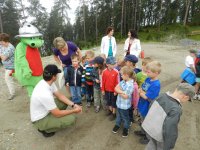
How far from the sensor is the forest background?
28469 mm

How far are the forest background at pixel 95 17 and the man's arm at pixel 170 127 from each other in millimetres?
26770

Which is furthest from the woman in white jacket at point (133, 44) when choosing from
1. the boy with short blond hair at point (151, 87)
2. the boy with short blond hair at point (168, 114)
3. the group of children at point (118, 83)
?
the boy with short blond hair at point (168, 114)

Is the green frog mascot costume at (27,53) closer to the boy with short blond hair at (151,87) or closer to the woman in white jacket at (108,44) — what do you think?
the woman in white jacket at (108,44)

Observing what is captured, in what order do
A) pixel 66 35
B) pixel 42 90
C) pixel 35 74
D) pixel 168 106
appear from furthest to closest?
1. pixel 66 35
2. pixel 35 74
3. pixel 42 90
4. pixel 168 106

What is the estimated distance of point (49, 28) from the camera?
34.8 meters

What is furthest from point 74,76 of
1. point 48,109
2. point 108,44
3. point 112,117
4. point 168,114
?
point 168,114

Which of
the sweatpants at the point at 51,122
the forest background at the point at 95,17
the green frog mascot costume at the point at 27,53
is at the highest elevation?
the forest background at the point at 95,17

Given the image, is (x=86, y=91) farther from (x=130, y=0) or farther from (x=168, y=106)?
(x=130, y=0)

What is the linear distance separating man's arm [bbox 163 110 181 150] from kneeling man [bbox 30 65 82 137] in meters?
1.74

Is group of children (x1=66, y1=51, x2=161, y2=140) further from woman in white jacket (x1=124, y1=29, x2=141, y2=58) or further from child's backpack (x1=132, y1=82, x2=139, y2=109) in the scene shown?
woman in white jacket (x1=124, y1=29, x2=141, y2=58)

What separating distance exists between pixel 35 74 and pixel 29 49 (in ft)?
1.85

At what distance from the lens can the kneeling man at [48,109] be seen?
3.51m

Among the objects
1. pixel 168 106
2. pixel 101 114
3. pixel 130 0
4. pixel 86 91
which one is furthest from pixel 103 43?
pixel 130 0

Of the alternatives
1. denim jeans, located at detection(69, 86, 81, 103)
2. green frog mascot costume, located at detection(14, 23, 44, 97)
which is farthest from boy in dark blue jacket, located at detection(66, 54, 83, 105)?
green frog mascot costume, located at detection(14, 23, 44, 97)
